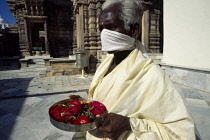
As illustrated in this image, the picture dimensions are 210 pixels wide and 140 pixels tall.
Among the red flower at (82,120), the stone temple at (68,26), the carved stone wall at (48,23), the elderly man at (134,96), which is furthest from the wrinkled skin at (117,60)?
the carved stone wall at (48,23)

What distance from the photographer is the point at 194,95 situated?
4.34 metres

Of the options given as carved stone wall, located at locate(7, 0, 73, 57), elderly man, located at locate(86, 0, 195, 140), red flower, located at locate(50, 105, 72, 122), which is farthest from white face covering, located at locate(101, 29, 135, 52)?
carved stone wall, located at locate(7, 0, 73, 57)

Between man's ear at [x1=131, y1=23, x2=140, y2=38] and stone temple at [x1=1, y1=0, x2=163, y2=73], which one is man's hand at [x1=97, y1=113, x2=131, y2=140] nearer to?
man's ear at [x1=131, y1=23, x2=140, y2=38]

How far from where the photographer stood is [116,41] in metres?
1.07

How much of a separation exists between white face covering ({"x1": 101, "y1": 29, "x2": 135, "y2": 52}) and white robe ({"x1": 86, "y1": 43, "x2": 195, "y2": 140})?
0.15 meters

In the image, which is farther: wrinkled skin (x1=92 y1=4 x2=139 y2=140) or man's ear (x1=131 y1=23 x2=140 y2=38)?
man's ear (x1=131 y1=23 x2=140 y2=38)

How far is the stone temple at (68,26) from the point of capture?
8633 mm

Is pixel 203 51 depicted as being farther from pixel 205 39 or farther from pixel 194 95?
pixel 194 95

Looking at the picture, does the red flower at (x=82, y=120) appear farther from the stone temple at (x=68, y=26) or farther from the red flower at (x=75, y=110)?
the stone temple at (x=68, y=26)

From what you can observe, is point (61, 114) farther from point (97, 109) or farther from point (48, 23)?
point (48, 23)

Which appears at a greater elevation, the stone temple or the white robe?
the stone temple

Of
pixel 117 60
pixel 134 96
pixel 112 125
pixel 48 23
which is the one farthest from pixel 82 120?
pixel 48 23

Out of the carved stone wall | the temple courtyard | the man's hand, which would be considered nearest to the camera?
the man's hand

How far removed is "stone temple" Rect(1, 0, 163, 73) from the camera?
8633 mm
